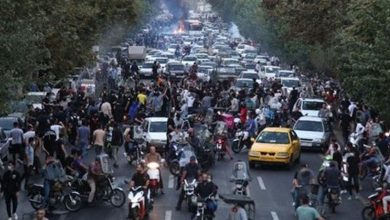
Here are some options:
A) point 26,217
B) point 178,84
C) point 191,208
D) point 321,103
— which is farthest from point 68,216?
point 178,84

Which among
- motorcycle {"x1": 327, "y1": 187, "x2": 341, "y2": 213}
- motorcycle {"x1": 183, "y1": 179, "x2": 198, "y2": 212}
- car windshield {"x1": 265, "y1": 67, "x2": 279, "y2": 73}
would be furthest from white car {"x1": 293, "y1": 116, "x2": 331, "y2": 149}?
car windshield {"x1": 265, "y1": 67, "x2": 279, "y2": 73}

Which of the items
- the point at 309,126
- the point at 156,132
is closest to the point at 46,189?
the point at 156,132

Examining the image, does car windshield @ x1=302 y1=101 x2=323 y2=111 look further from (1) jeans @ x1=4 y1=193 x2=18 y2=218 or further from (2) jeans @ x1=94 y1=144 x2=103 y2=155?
(1) jeans @ x1=4 y1=193 x2=18 y2=218

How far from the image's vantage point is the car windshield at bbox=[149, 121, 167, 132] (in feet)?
119

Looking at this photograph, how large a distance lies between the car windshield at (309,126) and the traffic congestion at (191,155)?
0.04 m

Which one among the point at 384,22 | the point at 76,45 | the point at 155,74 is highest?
the point at 384,22

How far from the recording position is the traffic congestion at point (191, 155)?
2461 cm

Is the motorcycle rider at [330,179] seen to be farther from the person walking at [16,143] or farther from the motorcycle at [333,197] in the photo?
the person walking at [16,143]

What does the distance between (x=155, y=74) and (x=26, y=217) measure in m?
38.2

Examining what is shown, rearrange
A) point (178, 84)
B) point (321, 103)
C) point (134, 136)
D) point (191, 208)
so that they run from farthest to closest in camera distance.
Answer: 1. point (178, 84)
2. point (321, 103)
3. point (134, 136)
4. point (191, 208)

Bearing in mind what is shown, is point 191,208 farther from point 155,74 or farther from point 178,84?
point 155,74

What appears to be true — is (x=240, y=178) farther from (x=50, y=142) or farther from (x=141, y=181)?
(x=50, y=142)

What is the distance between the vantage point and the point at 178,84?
2244 inches

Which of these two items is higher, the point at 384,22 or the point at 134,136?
the point at 384,22
